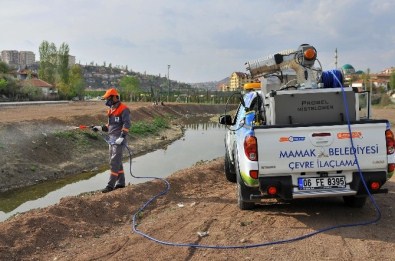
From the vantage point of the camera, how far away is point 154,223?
687 cm

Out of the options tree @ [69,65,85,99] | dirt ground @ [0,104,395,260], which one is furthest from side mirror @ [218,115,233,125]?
tree @ [69,65,85,99]

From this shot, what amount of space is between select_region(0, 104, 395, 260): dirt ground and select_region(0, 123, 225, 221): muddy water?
13.0 ft

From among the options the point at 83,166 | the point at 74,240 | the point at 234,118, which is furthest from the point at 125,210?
the point at 83,166

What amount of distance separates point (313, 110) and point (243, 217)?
1.94m

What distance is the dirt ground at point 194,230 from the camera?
539cm

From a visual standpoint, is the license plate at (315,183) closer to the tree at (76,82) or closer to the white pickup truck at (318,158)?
the white pickup truck at (318,158)

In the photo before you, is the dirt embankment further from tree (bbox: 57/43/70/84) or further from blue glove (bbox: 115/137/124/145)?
tree (bbox: 57/43/70/84)

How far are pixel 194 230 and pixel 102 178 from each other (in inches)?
362

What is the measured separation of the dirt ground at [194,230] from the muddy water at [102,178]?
3958mm

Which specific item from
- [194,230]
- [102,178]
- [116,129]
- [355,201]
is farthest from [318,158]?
[102,178]

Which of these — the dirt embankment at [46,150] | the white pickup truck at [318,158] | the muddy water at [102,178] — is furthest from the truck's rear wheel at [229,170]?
the dirt embankment at [46,150]

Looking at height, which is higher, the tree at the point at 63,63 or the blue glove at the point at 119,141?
the tree at the point at 63,63

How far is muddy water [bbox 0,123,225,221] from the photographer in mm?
11562

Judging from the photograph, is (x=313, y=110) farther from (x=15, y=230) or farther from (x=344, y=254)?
(x=15, y=230)
